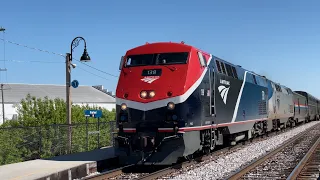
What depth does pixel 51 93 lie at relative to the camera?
75.4 m

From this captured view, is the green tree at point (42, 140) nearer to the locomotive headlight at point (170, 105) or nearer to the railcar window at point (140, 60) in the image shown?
the railcar window at point (140, 60)

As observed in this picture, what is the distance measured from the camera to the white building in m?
69.0

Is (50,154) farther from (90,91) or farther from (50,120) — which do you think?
(90,91)

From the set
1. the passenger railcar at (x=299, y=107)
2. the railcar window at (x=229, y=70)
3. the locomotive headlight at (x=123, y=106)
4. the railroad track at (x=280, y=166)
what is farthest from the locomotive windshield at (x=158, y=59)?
the passenger railcar at (x=299, y=107)

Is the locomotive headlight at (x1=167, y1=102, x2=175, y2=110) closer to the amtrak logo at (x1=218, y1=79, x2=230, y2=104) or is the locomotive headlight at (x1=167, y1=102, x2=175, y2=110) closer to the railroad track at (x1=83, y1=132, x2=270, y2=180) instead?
the railroad track at (x1=83, y1=132, x2=270, y2=180)

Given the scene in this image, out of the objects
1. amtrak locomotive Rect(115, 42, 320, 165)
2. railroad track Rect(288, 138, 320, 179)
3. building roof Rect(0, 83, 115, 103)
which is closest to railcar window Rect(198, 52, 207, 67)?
amtrak locomotive Rect(115, 42, 320, 165)

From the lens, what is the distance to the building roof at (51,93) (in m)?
70.6

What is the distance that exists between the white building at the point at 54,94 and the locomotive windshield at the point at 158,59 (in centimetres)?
5877

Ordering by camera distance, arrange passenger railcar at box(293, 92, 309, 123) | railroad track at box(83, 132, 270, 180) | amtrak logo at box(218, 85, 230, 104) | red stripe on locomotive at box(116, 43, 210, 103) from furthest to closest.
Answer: passenger railcar at box(293, 92, 309, 123) < amtrak logo at box(218, 85, 230, 104) < red stripe on locomotive at box(116, 43, 210, 103) < railroad track at box(83, 132, 270, 180)

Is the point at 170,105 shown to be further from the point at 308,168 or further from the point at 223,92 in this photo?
the point at 308,168

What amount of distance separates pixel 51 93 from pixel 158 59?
66628 millimetres

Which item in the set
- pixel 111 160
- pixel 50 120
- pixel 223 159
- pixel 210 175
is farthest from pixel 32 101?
pixel 210 175

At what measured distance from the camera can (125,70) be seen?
1248cm

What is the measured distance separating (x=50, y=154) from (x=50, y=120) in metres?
8.32
